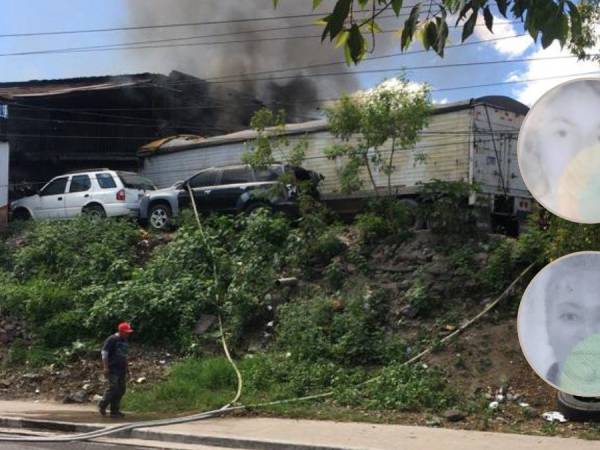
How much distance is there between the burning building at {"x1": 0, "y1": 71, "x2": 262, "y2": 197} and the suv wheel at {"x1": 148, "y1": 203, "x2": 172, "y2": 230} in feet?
24.1

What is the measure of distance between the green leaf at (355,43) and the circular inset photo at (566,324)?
5285mm

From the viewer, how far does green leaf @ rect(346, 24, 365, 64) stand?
381cm

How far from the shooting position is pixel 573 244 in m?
11.2

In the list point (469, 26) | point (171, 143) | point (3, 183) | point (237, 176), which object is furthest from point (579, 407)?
point (3, 183)

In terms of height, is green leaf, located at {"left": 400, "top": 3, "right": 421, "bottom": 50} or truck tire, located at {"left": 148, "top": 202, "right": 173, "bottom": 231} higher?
green leaf, located at {"left": 400, "top": 3, "right": 421, "bottom": 50}

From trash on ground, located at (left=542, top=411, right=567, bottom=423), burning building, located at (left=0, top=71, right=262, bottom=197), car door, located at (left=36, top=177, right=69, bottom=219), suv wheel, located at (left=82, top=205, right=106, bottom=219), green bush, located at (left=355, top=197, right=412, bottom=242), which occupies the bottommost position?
trash on ground, located at (left=542, top=411, right=567, bottom=423)

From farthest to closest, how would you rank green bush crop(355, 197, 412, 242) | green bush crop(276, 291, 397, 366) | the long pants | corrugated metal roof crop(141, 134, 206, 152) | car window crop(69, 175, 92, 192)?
corrugated metal roof crop(141, 134, 206, 152), car window crop(69, 175, 92, 192), green bush crop(355, 197, 412, 242), green bush crop(276, 291, 397, 366), the long pants

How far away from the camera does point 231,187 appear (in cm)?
1845

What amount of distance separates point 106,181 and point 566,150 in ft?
47.4

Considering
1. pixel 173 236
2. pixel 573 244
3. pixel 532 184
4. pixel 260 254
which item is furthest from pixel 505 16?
pixel 173 236

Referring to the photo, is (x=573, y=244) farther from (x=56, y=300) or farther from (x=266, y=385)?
(x=56, y=300)

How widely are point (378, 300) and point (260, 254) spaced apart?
11.3 ft

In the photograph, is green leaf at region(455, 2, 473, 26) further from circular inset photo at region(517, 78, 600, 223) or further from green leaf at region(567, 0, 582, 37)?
circular inset photo at region(517, 78, 600, 223)

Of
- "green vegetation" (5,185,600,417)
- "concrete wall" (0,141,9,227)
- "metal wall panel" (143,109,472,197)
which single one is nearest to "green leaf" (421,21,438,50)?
"green vegetation" (5,185,600,417)
